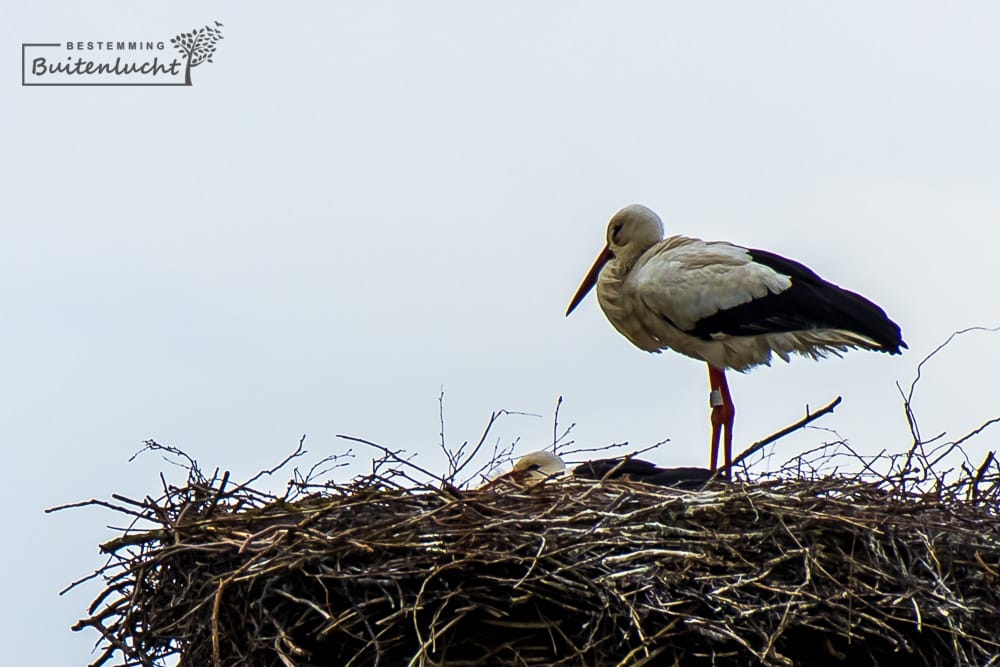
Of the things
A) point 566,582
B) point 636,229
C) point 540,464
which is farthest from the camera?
point 636,229

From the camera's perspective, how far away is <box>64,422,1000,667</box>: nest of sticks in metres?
4.91

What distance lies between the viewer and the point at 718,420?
24.6 feet

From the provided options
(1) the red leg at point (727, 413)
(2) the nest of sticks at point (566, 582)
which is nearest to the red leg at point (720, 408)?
(1) the red leg at point (727, 413)

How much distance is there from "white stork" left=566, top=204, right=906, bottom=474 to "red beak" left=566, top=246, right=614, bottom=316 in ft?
0.94

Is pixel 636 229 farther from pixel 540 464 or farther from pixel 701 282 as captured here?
pixel 540 464

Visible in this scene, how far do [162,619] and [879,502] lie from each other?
2132mm

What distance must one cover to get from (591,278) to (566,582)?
10.7ft

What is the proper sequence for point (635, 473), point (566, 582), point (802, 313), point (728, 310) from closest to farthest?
point (566, 582) → point (635, 473) → point (802, 313) → point (728, 310)

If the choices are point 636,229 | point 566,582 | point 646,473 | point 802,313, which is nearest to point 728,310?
point 802,313

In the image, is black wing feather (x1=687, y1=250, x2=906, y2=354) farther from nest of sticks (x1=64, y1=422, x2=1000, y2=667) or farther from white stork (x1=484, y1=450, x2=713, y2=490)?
nest of sticks (x1=64, y1=422, x2=1000, y2=667)

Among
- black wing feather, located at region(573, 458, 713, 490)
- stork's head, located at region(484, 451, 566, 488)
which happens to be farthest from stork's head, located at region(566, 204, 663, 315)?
black wing feather, located at region(573, 458, 713, 490)

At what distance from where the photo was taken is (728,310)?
716cm

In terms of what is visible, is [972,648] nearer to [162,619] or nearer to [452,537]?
[452,537]

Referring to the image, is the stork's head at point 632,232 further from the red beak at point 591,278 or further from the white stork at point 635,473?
the white stork at point 635,473
